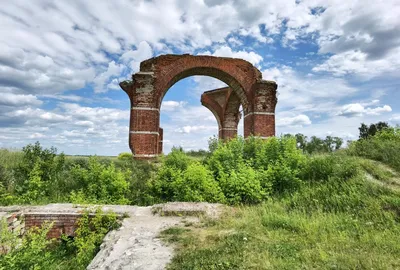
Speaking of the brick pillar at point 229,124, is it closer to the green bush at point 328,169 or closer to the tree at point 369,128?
the tree at point 369,128

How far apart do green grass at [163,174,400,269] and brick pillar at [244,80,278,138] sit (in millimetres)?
9952

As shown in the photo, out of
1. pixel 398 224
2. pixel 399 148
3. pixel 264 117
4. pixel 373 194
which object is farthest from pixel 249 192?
pixel 264 117

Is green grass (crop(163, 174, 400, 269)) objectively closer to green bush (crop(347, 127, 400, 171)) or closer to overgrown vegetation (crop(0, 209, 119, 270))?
overgrown vegetation (crop(0, 209, 119, 270))

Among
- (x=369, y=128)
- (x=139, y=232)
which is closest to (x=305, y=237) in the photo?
(x=139, y=232)

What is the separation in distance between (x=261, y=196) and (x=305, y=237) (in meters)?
3.14

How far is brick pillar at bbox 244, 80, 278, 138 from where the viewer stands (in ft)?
53.9

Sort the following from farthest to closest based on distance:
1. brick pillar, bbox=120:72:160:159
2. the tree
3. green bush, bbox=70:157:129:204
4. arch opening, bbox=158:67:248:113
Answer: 1. the tree
2. arch opening, bbox=158:67:248:113
3. brick pillar, bbox=120:72:160:159
4. green bush, bbox=70:157:129:204

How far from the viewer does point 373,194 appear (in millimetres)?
6395

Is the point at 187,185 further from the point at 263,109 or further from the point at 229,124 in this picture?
the point at 229,124

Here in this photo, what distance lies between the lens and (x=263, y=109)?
653 inches

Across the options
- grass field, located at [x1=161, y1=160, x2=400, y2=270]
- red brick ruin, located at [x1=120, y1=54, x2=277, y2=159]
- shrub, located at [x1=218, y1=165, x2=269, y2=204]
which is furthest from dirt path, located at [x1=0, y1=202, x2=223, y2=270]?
red brick ruin, located at [x1=120, y1=54, x2=277, y2=159]

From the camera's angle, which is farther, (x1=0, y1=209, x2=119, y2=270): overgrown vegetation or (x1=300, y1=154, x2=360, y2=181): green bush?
(x1=300, y1=154, x2=360, y2=181): green bush

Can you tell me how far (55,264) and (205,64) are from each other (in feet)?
42.3

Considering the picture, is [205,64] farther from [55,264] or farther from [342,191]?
[55,264]
